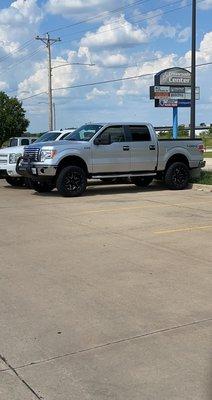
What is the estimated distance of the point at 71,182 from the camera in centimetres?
1512

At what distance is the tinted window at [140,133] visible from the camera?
640 inches

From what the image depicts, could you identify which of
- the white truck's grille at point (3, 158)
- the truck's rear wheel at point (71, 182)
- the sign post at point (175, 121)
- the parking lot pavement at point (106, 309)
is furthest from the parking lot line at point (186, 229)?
the sign post at point (175, 121)

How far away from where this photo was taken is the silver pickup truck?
15.1 m

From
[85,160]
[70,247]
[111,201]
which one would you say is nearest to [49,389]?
[70,247]

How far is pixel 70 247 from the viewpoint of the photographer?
8.36m

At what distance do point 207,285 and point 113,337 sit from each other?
6.08 ft

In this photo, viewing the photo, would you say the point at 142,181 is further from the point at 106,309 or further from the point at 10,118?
the point at 10,118

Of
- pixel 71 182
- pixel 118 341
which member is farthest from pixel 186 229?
pixel 71 182

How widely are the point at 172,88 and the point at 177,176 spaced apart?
10946 millimetres

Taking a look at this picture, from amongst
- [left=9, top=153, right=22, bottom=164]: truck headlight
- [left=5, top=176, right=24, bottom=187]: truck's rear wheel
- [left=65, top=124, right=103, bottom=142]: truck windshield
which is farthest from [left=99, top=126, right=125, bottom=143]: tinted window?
[left=5, top=176, right=24, bottom=187]: truck's rear wheel

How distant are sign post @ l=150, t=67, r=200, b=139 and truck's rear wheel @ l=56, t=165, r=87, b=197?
38.8ft

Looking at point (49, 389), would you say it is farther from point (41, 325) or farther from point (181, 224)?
point (181, 224)

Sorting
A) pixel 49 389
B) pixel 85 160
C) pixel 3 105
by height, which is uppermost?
pixel 3 105

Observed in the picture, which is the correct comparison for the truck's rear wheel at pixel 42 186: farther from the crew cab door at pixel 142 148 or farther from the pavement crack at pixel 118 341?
the pavement crack at pixel 118 341
